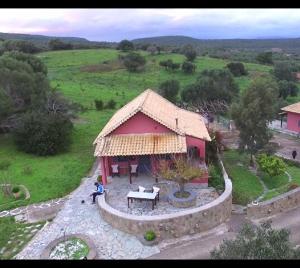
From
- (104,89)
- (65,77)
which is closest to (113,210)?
(104,89)

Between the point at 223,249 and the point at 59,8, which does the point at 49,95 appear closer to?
the point at 223,249

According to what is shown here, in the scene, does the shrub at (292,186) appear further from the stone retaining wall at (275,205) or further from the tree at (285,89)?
the tree at (285,89)

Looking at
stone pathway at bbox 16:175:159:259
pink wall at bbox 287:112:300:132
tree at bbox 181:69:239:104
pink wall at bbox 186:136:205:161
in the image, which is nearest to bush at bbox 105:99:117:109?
tree at bbox 181:69:239:104

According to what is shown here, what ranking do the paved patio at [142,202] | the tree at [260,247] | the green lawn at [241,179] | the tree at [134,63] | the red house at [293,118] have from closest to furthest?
1. the tree at [260,247]
2. the paved patio at [142,202]
3. the green lawn at [241,179]
4. the red house at [293,118]
5. the tree at [134,63]

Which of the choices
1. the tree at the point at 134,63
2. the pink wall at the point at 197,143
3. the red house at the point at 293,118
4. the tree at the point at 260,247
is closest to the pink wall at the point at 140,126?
the pink wall at the point at 197,143

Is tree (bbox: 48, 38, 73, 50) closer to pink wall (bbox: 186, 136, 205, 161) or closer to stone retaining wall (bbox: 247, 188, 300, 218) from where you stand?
pink wall (bbox: 186, 136, 205, 161)
